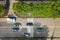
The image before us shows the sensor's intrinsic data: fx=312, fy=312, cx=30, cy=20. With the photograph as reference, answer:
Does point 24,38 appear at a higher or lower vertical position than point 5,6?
lower

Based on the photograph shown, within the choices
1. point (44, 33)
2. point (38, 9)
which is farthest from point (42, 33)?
point (38, 9)

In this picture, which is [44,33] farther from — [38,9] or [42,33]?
[38,9]

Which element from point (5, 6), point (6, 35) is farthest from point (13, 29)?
point (5, 6)

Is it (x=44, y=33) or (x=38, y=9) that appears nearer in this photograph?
(x=44, y=33)

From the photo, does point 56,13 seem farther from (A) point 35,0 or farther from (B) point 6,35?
(B) point 6,35

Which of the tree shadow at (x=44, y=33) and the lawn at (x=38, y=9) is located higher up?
the lawn at (x=38, y=9)

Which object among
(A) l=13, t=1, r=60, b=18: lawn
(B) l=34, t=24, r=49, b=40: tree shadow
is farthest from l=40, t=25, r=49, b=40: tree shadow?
(A) l=13, t=1, r=60, b=18: lawn

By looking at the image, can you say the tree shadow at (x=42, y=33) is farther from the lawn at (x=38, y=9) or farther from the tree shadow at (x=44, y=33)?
the lawn at (x=38, y=9)

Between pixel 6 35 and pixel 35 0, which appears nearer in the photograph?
pixel 6 35

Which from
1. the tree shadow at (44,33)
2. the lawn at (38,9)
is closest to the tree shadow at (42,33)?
the tree shadow at (44,33)
